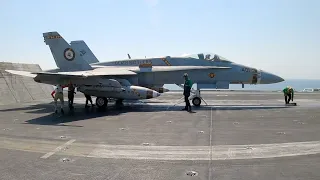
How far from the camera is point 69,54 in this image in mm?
18500

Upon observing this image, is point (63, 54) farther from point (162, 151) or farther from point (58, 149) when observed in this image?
point (162, 151)

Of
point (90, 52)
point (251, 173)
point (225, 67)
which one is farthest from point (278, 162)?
point (90, 52)

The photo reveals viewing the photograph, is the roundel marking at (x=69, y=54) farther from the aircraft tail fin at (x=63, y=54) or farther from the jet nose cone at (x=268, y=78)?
the jet nose cone at (x=268, y=78)

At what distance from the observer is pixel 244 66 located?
17859 mm

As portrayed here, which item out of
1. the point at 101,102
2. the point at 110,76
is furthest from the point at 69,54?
the point at 101,102

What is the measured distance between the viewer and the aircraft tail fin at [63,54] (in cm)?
1836

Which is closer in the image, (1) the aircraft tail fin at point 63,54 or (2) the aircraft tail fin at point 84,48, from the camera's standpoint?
(1) the aircraft tail fin at point 63,54

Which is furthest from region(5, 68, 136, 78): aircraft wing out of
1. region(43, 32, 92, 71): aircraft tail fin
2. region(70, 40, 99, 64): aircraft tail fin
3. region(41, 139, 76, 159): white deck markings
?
region(70, 40, 99, 64): aircraft tail fin

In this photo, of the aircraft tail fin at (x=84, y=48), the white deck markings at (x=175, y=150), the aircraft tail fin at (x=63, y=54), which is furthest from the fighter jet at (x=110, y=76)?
the white deck markings at (x=175, y=150)

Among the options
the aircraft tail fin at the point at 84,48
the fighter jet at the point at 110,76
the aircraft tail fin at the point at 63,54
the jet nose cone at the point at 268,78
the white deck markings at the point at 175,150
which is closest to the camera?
the white deck markings at the point at 175,150

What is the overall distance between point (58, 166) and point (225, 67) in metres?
13.9

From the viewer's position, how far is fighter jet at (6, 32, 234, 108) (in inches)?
645

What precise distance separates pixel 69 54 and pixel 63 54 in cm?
38

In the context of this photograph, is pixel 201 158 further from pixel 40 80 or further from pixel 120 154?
pixel 40 80
